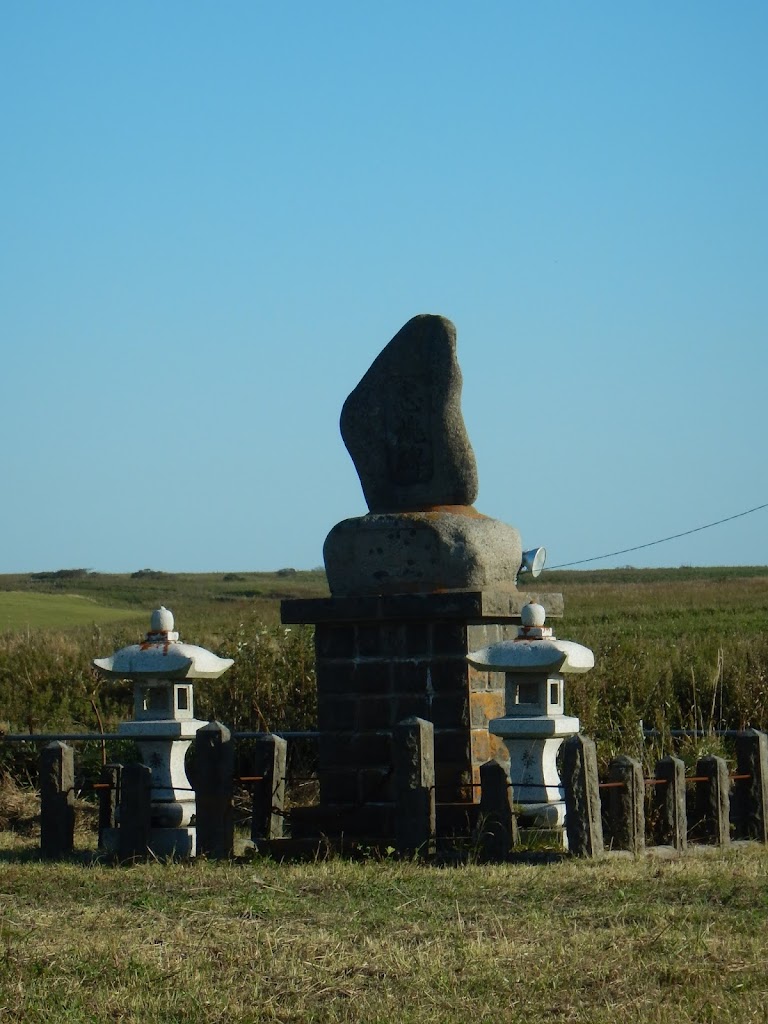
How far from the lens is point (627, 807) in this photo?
30.3ft

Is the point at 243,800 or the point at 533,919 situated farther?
the point at 243,800

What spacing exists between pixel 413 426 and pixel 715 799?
317 centimetres

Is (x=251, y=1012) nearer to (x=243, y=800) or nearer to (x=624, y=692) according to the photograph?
(x=243, y=800)

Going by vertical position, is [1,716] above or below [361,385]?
below

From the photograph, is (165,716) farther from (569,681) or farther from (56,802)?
(569,681)

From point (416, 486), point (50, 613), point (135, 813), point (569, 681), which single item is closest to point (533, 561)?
point (416, 486)

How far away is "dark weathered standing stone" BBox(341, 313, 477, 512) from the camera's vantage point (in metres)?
10.6

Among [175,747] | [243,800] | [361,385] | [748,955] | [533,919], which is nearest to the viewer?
[748,955]

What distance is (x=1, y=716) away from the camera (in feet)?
61.3

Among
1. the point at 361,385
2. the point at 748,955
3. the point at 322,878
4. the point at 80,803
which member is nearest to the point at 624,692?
the point at 80,803

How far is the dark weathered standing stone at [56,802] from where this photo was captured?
998 centimetres

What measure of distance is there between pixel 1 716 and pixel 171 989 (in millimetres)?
13063

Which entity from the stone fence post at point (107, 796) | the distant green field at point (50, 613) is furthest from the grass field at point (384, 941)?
the distant green field at point (50, 613)

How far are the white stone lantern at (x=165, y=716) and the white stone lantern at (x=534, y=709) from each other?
6.27 ft
